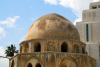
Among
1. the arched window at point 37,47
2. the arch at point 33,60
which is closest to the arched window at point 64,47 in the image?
the arched window at point 37,47

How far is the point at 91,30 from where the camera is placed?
4078 centimetres

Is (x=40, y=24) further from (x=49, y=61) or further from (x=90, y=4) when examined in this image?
(x=90, y=4)

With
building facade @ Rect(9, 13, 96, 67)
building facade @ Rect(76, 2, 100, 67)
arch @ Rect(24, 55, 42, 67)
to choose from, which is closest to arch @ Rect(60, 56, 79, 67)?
building facade @ Rect(9, 13, 96, 67)

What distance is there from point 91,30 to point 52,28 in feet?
74.6

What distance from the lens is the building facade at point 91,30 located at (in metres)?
37.1

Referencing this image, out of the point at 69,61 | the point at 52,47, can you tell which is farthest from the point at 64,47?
the point at 69,61

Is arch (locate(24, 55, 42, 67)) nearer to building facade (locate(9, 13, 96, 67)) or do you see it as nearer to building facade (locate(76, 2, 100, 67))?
building facade (locate(9, 13, 96, 67))

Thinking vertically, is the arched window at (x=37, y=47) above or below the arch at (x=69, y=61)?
above

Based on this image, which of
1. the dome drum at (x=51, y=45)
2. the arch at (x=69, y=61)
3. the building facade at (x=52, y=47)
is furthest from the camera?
the dome drum at (x=51, y=45)

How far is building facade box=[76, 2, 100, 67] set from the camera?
37.1m

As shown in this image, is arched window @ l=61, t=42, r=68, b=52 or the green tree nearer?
arched window @ l=61, t=42, r=68, b=52

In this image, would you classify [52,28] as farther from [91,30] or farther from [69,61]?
[91,30]

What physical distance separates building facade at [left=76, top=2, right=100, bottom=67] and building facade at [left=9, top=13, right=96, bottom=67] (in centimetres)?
1551

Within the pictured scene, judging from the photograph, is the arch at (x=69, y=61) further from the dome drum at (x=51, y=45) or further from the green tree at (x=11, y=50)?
the green tree at (x=11, y=50)
